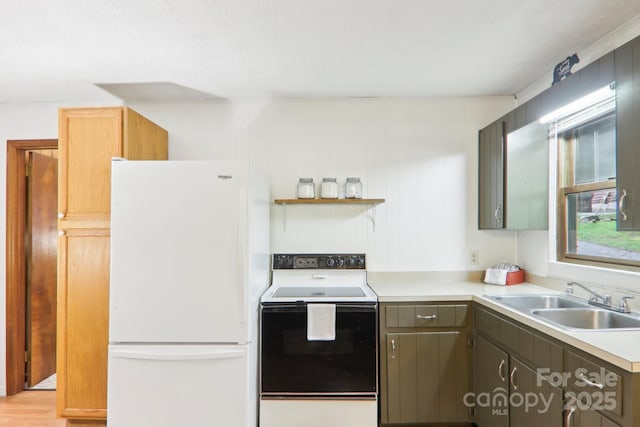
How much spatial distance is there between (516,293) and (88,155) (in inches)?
113

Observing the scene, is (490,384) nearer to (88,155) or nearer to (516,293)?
(516,293)

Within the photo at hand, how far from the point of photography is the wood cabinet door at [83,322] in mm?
2123

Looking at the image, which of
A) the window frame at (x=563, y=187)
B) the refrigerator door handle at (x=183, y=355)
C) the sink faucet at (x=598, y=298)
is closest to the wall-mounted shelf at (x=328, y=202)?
the refrigerator door handle at (x=183, y=355)

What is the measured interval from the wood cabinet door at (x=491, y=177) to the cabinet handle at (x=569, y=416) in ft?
Answer: 4.18

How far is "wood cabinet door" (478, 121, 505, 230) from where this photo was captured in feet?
8.04

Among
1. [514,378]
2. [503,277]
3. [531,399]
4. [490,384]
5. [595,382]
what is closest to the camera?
[595,382]

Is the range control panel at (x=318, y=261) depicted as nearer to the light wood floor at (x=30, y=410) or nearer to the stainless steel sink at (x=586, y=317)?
the stainless steel sink at (x=586, y=317)

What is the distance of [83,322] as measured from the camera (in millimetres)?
2141

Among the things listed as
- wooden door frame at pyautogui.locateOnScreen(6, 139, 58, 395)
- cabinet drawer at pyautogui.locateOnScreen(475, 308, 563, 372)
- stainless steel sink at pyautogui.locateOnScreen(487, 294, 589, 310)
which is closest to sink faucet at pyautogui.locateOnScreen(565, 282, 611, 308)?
Result: stainless steel sink at pyautogui.locateOnScreen(487, 294, 589, 310)

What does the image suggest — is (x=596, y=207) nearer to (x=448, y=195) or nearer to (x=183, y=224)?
(x=448, y=195)

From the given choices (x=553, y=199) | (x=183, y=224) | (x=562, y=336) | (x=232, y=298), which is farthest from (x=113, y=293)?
(x=553, y=199)

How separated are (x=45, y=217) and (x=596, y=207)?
13.9 ft

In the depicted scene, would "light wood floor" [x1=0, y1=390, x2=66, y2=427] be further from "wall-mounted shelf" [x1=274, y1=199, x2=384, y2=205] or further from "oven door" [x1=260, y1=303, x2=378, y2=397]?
"wall-mounted shelf" [x1=274, y1=199, x2=384, y2=205]

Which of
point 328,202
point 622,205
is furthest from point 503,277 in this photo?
point 328,202
